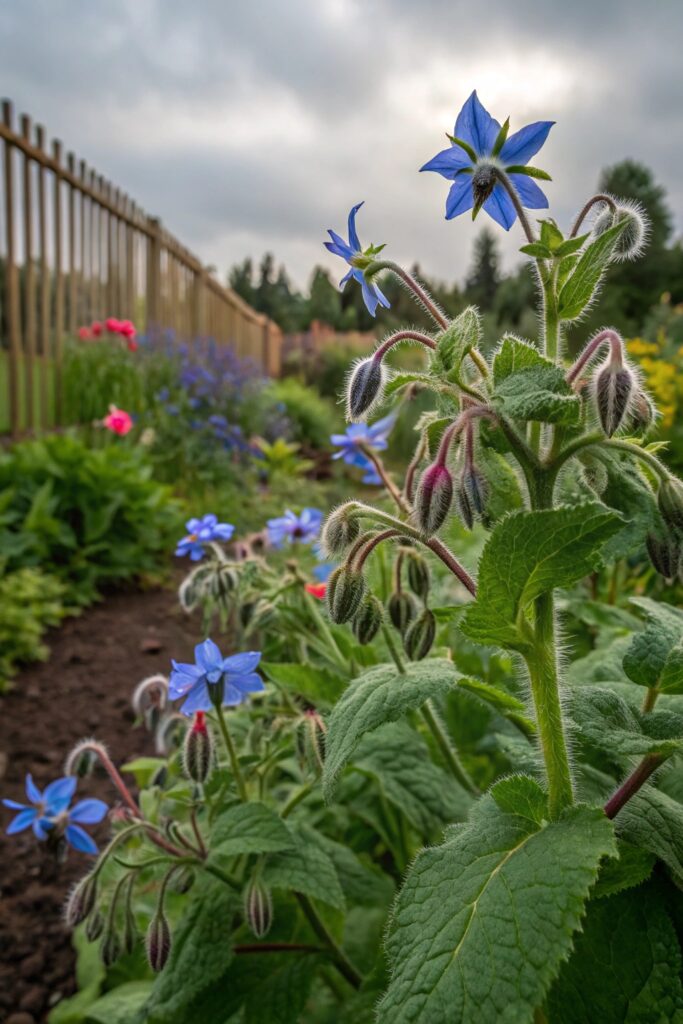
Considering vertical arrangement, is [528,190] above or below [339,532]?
above

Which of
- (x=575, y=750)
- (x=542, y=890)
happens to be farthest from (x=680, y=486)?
(x=575, y=750)

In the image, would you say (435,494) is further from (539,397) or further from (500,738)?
(500,738)

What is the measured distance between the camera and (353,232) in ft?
3.39

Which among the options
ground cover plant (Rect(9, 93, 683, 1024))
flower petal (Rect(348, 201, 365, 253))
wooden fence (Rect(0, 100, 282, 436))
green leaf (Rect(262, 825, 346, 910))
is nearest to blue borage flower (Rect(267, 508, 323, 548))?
ground cover plant (Rect(9, 93, 683, 1024))

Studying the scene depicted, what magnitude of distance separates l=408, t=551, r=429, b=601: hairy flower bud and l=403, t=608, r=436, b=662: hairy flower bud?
79 millimetres

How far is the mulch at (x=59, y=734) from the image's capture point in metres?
2.11

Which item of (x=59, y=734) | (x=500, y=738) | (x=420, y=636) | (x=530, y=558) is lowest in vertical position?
(x=59, y=734)

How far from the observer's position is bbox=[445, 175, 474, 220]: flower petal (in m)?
0.97

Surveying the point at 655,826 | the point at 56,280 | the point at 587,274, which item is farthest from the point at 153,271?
the point at 655,826

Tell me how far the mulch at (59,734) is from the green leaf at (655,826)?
120 cm

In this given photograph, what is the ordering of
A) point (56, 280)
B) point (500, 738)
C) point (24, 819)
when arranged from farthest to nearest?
point (56, 280) → point (24, 819) → point (500, 738)

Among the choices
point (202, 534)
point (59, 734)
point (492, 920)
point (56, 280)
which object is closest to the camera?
point (492, 920)

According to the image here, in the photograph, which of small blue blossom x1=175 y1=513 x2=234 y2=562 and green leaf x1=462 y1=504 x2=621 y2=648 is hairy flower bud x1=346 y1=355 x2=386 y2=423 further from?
small blue blossom x1=175 y1=513 x2=234 y2=562

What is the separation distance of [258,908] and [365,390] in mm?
827
